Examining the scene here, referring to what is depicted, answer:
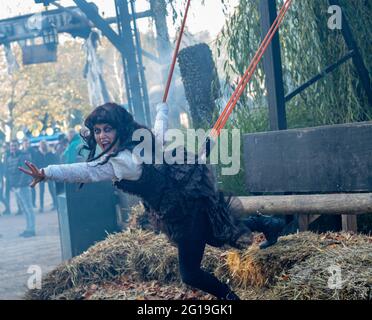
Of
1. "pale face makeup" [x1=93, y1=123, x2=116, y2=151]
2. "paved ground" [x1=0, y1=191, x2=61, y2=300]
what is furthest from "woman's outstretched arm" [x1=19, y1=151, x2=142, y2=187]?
"paved ground" [x1=0, y1=191, x2=61, y2=300]

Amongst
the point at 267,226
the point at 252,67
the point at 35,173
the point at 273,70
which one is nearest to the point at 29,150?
the point at 273,70

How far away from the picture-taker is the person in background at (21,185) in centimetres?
1373

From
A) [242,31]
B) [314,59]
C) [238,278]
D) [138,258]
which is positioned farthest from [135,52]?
[238,278]

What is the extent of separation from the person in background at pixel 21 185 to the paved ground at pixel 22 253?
10.2 inches

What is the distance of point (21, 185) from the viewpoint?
1434cm

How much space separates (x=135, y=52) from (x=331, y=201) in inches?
303

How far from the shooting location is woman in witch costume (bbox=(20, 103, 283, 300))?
5027 millimetres

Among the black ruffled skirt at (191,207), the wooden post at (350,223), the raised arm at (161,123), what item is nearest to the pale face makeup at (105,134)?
the black ruffled skirt at (191,207)

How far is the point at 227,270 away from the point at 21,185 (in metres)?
9.06

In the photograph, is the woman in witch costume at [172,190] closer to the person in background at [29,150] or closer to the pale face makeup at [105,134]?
the pale face makeup at [105,134]

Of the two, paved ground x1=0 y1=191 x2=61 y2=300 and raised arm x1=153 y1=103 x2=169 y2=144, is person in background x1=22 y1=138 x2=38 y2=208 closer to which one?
paved ground x1=0 y1=191 x2=61 y2=300
